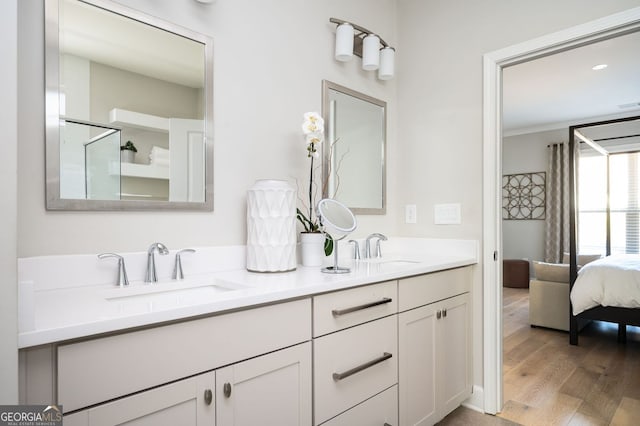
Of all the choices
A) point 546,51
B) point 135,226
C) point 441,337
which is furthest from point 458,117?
point 135,226

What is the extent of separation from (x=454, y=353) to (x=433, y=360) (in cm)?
23

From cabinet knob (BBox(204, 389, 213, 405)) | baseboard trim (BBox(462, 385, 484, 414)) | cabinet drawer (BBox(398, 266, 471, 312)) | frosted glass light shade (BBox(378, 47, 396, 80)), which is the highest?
frosted glass light shade (BBox(378, 47, 396, 80))

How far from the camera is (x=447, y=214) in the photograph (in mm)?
2301

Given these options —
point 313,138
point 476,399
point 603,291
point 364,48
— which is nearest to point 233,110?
point 313,138

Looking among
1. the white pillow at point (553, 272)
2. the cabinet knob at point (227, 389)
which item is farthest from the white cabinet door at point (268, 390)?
the white pillow at point (553, 272)

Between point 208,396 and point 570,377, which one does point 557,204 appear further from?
point 208,396

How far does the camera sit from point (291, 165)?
75.5 inches

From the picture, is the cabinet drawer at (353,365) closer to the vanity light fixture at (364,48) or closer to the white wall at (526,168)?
the vanity light fixture at (364,48)

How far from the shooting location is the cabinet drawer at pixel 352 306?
1.29m

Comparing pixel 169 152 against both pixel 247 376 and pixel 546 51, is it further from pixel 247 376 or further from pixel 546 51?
pixel 546 51

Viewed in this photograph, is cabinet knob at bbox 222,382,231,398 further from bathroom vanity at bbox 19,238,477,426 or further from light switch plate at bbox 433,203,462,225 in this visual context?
light switch plate at bbox 433,203,462,225

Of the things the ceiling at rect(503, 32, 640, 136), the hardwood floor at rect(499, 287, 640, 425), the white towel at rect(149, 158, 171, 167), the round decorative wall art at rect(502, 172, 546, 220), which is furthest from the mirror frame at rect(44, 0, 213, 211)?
the round decorative wall art at rect(502, 172, 546, 220)

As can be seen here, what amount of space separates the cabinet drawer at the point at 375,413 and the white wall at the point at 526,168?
5.75 metres

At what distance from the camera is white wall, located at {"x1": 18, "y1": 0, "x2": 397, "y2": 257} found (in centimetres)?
117
